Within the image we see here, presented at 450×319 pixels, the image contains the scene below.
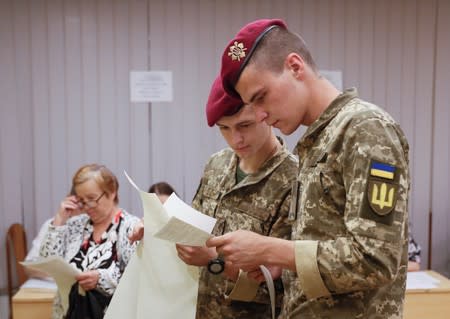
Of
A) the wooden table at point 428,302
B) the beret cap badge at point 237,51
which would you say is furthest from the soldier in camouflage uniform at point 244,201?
the wooden table at point 428,302

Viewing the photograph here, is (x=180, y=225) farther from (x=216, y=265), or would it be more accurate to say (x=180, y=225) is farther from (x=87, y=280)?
(x=87, y=280)

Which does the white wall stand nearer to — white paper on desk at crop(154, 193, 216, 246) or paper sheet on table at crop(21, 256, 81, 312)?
paper sheet on table at crop(21, 256, 81, 312)

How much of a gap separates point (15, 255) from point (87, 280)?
5.08 ft

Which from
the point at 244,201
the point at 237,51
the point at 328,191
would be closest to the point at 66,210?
the point at 244,201

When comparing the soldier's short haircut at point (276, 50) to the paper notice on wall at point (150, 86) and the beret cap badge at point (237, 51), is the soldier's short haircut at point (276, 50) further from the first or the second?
the paper notice on wall at point (150, 86)

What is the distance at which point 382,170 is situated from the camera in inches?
39.8

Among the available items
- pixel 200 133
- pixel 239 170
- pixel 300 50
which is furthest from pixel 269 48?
pixel 200 133

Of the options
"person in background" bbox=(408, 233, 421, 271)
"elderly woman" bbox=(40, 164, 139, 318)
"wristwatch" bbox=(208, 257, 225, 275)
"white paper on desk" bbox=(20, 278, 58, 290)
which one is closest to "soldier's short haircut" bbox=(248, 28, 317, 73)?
"wristwatch" bbox=(208, 257, 225, 275)

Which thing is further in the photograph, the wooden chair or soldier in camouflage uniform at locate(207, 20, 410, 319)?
the wooden chair

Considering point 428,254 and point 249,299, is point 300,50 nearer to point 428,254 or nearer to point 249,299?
point 249,299

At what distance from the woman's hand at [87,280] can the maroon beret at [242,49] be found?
1438 mm

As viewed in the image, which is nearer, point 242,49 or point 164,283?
point 242,49

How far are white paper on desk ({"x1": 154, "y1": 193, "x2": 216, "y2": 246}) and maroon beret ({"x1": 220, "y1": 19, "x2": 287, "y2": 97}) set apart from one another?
1.17 feet

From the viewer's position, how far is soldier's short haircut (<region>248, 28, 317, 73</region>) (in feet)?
3.85
